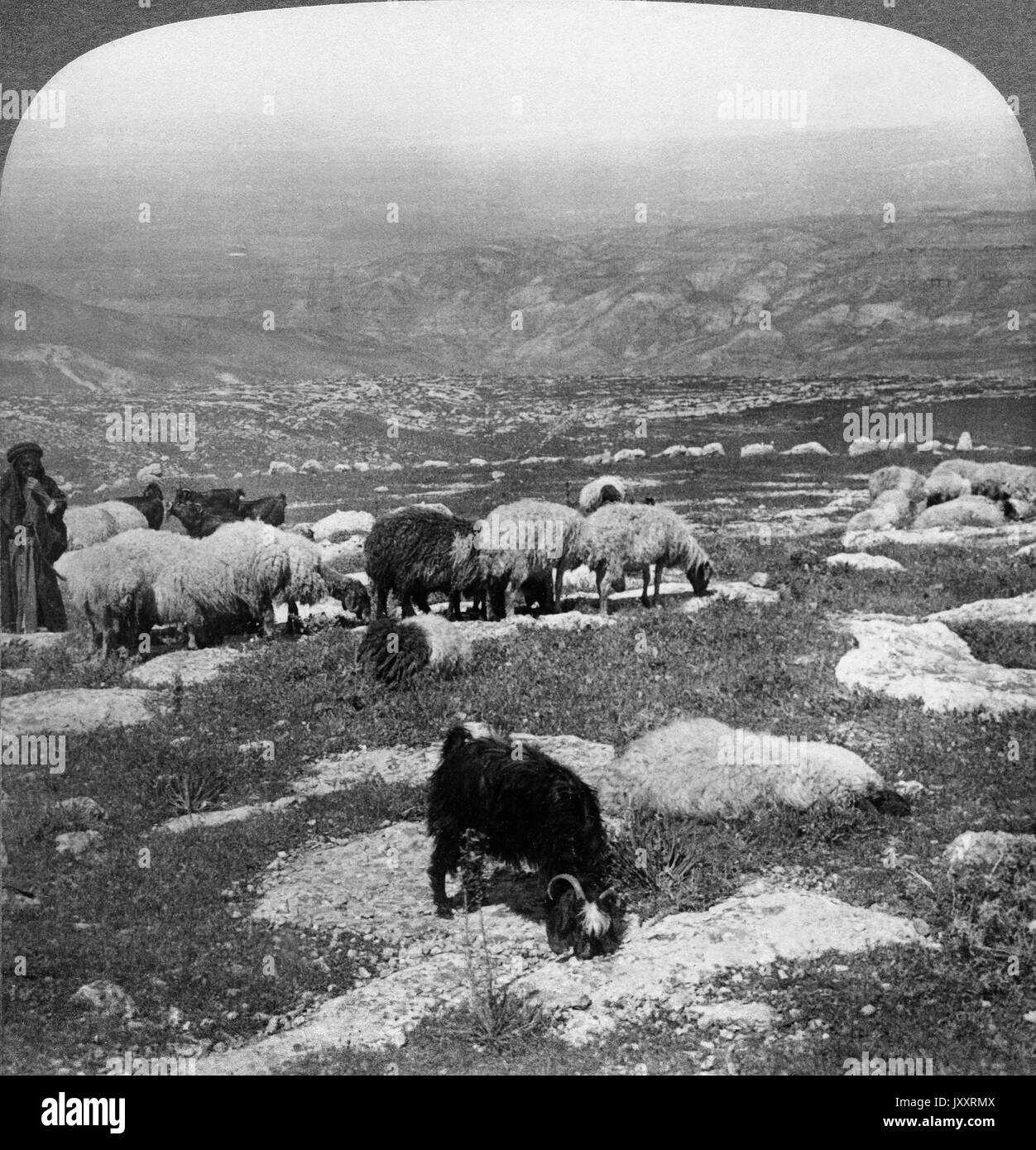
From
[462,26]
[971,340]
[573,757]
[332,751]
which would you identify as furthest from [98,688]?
[971,340]

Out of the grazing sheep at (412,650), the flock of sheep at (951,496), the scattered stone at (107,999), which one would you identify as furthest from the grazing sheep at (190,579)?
the flock of sheep at (951,496)

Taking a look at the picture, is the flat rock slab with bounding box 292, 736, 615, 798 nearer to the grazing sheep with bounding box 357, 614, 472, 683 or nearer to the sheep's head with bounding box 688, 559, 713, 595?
the grazing sheep with bounding box 357, 614, 472, 683

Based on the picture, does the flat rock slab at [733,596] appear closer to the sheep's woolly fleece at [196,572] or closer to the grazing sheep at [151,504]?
the sheep's woolly fleece at [196,572]

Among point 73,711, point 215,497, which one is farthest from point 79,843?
point 215,497

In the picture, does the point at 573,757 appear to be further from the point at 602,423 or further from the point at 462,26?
the point at 462,26

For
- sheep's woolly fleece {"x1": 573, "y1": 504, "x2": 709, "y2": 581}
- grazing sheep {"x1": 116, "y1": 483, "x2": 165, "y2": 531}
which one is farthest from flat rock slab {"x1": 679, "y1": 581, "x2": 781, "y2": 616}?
grazing sheep {"x1": 116, "y1": 483, "x2": 165, "y2": 531}

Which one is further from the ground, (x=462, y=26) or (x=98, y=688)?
(x=462, y=26)

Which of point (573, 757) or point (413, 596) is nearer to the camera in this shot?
point (573, 757)
